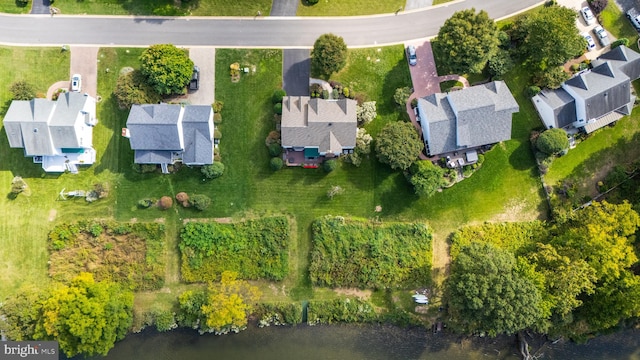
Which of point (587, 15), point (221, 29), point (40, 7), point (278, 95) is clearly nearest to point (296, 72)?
point (278, 95)

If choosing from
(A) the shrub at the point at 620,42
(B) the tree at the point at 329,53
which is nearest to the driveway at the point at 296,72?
(B) the tree at the point at 329,53

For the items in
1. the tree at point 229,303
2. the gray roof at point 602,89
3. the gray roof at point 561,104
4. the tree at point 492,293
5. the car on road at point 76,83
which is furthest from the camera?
the car on road at point 76,83

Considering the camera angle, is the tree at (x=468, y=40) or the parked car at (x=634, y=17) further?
the parked car at (x=634, y=17)

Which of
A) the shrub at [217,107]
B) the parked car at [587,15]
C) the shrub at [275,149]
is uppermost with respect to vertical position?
the parked car at [587,15]

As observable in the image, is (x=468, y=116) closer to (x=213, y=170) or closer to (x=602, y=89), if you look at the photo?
(x=602, y=89)

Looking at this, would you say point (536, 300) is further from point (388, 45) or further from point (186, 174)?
point (186, 174)

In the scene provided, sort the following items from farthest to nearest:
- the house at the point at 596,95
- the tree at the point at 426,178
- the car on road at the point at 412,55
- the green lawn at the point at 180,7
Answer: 1. the green lawn at the point at 180,7
2. the car on road at the point at 412,55
3. the house at the point at 596,95
4. the tree at the point at 426,178

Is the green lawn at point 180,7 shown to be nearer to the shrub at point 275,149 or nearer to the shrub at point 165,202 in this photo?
the shrub at point 275,149
